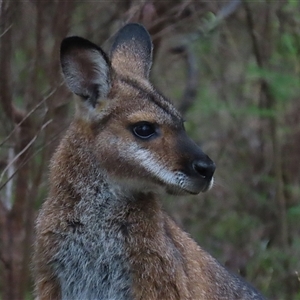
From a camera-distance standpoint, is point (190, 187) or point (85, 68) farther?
point (85, 68)

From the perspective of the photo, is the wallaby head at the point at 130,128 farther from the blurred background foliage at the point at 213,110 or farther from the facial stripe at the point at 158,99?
the blurred background foliage at the point at 213,110

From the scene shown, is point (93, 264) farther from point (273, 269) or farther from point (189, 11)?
point (189, 11)

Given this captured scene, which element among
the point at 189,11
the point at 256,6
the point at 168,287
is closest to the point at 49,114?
the point at 168,287

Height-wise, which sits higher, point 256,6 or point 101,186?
point 101,186

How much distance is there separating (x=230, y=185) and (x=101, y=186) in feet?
17.0

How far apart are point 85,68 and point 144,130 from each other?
21.0 inches

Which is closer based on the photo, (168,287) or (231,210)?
(168,287)

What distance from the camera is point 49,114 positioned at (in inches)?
244

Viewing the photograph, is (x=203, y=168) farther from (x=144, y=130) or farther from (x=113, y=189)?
(x=113, y=189)

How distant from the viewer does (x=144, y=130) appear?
14.9 feet

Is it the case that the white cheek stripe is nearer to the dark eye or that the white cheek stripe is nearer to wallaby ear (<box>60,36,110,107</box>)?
the dark eye

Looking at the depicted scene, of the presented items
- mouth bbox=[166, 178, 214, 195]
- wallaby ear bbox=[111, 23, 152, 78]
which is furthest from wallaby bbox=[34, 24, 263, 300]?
wallaby ear bbox=[111, 23, 152, 78]

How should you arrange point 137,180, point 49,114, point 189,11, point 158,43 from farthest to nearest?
point 189,11 → point 158,43 → point 49,114 → point 137,180

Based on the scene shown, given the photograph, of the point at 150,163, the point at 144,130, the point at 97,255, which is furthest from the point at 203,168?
the point at 97,255
